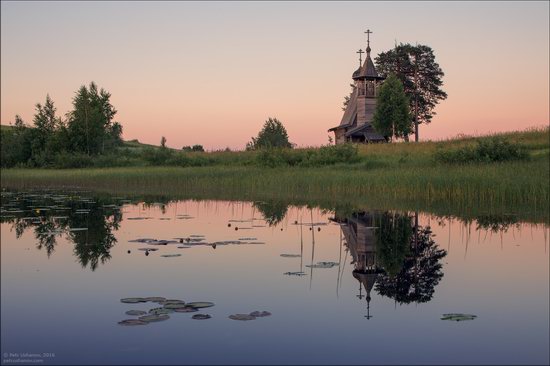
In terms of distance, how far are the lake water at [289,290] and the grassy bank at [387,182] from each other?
153 inches

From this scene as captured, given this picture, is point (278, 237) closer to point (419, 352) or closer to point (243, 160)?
point (419, 352)

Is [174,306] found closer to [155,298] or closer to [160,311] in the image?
[160,311]

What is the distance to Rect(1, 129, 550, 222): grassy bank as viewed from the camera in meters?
20.7

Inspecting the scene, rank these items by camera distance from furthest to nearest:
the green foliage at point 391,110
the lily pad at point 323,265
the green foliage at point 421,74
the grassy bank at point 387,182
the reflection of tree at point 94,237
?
1. the green foliage at point 421,74
2. the green foliage at point 391,110
3. the grassy bank at point 387,182
4. the reflection of tree at point 94,237
5. the lily pad at point 323,265

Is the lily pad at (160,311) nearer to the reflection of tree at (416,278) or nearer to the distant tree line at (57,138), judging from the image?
the reflection of tree at (416,278)

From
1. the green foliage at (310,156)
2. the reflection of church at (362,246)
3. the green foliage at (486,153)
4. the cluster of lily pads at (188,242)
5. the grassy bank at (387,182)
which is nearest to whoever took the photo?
the reflection of church at (362,246)

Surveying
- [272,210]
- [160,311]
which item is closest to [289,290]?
[160,311]

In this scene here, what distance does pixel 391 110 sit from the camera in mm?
53281

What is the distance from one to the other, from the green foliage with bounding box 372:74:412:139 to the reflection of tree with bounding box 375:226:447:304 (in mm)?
A: 41358

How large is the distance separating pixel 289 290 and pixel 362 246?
4259 millimetres

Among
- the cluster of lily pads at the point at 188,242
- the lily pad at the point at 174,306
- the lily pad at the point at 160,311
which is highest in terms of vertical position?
the cluster of lily pads at the point at 188,242

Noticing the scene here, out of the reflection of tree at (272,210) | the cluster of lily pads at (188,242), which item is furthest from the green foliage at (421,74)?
the cluster of lily pads at (188,242)

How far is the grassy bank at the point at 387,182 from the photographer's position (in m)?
20.7

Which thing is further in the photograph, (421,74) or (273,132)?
(273,132)
